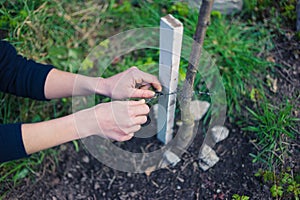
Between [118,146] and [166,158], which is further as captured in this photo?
[118,146]

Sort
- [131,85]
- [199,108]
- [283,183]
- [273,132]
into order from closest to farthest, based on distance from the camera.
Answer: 1. [131,85]
2. [283,183]
3. [273,132]
4. [199,108]

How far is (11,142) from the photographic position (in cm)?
129

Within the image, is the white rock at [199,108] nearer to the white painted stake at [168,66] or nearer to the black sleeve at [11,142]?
the white painted stake at [168,66]

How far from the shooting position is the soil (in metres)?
1.60

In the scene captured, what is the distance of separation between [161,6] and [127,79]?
95cm

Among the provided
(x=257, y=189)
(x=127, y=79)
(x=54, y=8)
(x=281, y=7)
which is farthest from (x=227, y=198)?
(x=54, y=8)

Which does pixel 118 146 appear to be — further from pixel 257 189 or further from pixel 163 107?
pixel 257 189

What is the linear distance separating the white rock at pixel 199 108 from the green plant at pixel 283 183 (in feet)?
1.29

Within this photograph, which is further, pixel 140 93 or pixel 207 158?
pixel 207 158

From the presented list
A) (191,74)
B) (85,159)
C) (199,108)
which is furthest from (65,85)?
(199,108)

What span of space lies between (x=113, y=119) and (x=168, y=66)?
12.1 inches

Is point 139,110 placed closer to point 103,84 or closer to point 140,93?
point 140,93

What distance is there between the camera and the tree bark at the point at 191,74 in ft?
3.91

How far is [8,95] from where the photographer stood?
181 centimetres
